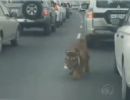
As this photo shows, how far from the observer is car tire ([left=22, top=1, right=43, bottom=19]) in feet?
75.8

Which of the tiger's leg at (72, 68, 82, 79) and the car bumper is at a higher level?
the tiger's leg at (72, 68, 82, 79)

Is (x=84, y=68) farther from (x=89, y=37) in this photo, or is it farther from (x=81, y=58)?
(x=89, y=37)

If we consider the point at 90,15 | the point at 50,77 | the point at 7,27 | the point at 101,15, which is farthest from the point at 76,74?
the point at 7,27

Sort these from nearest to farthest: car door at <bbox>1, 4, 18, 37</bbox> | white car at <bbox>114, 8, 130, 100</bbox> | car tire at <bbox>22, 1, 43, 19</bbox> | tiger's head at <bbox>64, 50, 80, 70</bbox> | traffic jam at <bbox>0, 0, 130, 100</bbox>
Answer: white car at <bbox>114, 8, 130, 100</bbox>
traffic jam at <bbox>0, 0, 130, 100</bbox>
tiger's head at <bbox>64, 50, 80, 70</bbox>
car door at <bbox>1, 4, 18, 37</bbox>
car tire at <bbox>22, 1, 43, 19</bbox>

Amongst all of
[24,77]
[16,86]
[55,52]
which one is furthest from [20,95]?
[55,52]

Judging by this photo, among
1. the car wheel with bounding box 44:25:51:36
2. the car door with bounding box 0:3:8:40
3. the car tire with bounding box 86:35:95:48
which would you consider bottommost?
the car wheel with bounding box 44:25:51:36

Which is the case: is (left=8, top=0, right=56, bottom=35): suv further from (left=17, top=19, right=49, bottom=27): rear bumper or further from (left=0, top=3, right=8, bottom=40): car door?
(left=0, top=3, right=8, bottom=40): car door

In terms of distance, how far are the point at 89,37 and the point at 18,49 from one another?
Answer: 2303 mm

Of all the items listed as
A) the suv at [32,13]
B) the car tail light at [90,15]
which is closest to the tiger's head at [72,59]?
the car tail light at [90,15]

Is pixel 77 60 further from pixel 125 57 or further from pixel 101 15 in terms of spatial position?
pixel 101 15

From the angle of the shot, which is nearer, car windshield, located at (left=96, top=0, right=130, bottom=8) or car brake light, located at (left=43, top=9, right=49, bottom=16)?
car windshield, located at (left=96, top=0, right=130, bottom=8)

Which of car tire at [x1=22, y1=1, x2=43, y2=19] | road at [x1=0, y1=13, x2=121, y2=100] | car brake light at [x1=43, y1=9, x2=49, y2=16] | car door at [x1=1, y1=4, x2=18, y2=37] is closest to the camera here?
road at [x1=0, y1=13, x2=121, y2=100]

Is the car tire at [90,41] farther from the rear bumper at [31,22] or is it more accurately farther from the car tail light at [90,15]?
the rear bumper at [31,22]

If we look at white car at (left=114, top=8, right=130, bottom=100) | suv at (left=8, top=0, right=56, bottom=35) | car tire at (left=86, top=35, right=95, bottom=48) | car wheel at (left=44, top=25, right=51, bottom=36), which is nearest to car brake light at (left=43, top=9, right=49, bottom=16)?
suv at (left=8, top=0, right=56, bottom=35)
